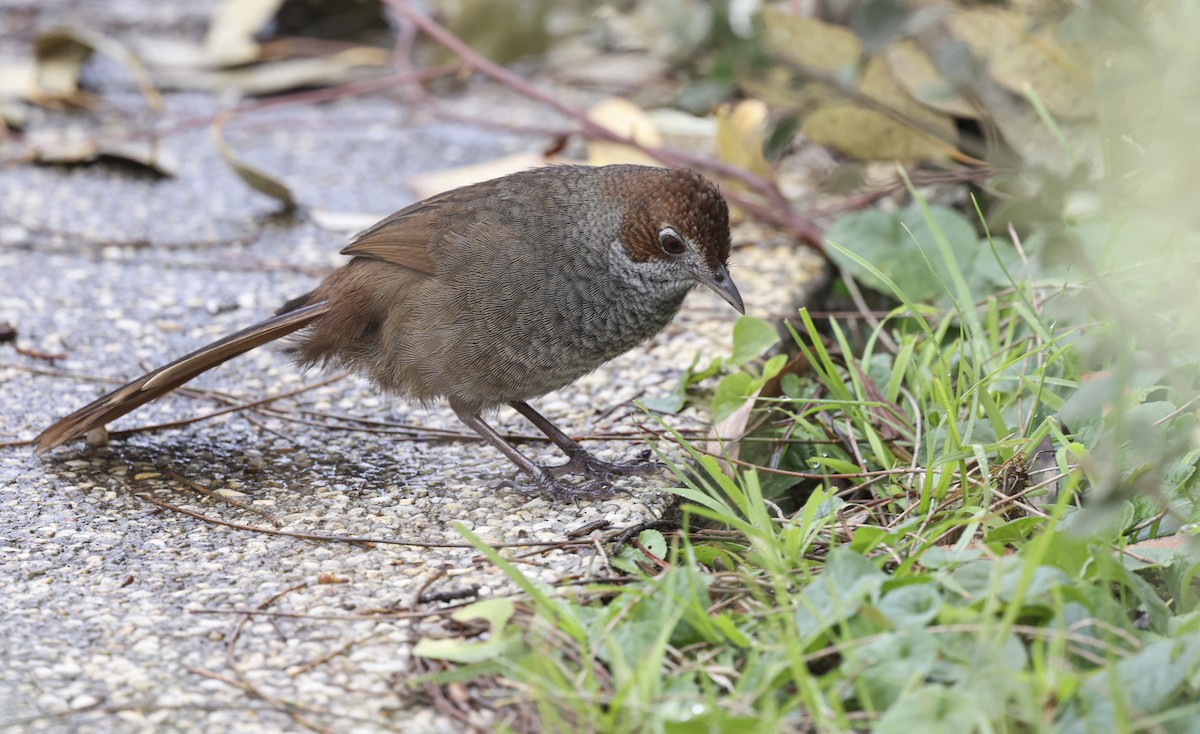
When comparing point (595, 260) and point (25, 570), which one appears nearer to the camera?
point (25, 570)

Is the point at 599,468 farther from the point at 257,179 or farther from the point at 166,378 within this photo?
the point at 257,179

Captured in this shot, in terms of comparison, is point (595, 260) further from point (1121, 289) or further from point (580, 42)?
point (580, 42)

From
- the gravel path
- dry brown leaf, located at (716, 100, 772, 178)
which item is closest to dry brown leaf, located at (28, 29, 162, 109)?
the gravel path

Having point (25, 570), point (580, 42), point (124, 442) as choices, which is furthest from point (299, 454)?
point (580, 42)

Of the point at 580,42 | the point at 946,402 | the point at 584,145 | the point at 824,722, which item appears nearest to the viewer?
the point at 824,722

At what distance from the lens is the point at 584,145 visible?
610 cm

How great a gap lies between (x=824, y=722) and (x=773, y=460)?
146 cm

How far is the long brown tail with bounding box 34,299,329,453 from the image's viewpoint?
3352mm

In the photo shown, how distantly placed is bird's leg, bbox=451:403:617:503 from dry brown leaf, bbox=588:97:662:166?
2.15 metres

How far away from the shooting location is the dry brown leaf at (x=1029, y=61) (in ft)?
15.3

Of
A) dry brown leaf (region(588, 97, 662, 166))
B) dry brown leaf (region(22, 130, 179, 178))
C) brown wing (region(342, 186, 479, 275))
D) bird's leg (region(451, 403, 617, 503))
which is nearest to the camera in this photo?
bird's leg (region(451, 403, 617, 503))

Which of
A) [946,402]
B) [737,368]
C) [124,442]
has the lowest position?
[124,442]

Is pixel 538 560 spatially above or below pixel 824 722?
below

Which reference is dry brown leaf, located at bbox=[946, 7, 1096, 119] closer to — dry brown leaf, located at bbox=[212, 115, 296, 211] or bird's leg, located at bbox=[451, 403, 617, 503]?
bird's leg, located at bbox=[451, 403, 617, 503]
